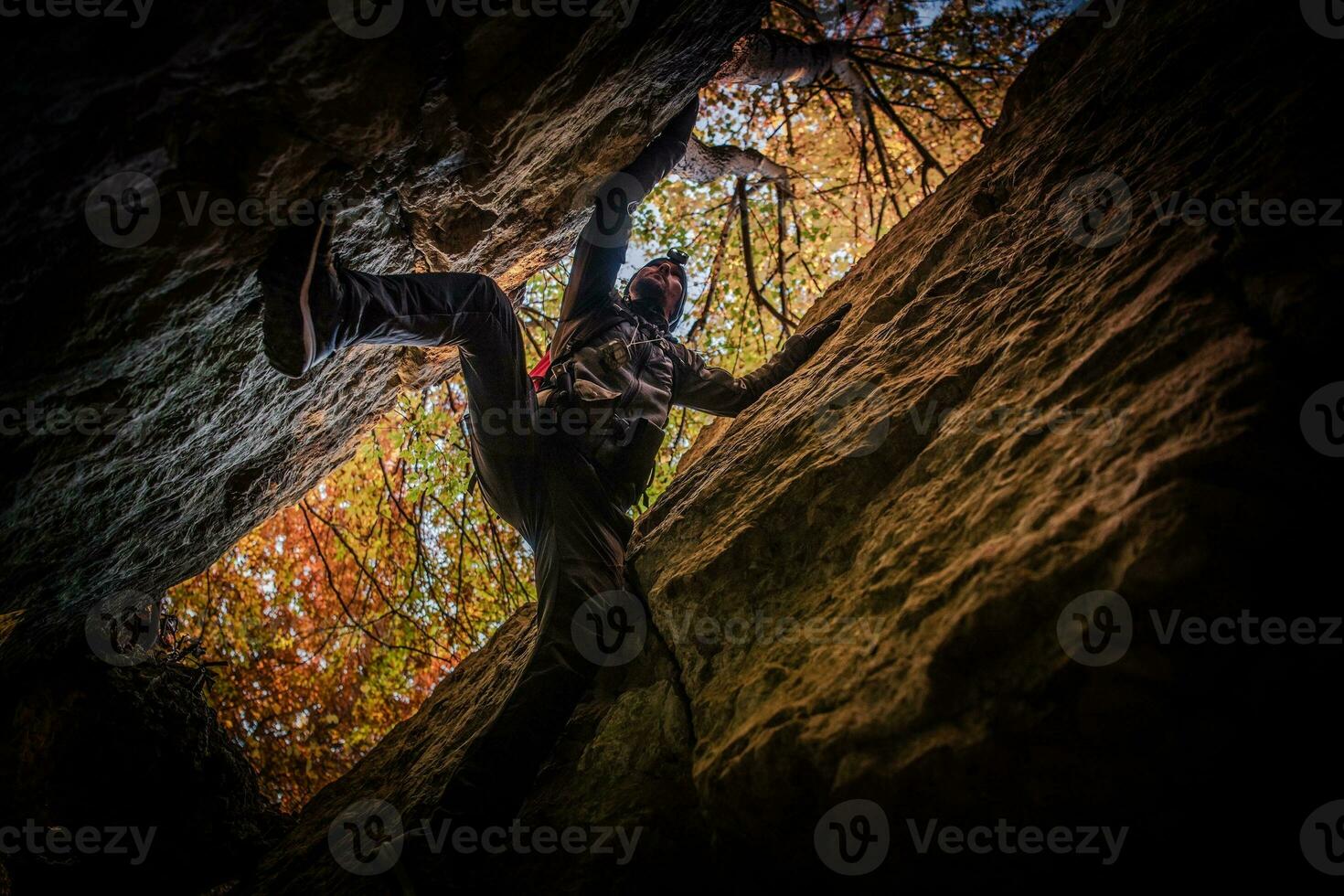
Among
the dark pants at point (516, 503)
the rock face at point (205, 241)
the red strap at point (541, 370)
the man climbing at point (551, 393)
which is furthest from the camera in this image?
the red strap at point (541, 370)

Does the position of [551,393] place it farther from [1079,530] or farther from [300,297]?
[1079,530]

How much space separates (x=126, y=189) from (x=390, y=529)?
6.55 m

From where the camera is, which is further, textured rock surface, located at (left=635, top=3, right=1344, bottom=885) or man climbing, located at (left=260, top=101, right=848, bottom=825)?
man climbing, located at (left=260, top=101, right=848, bottom=825)

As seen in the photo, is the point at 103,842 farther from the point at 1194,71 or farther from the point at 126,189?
the point at 1194,71

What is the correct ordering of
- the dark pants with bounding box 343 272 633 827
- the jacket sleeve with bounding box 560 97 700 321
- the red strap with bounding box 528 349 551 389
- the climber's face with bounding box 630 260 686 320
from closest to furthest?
the dark pants with bounding box 343 272 633 827 < the red strap with bounding box 528 349 551 389 < the jacket sleeve with bounding box 560 97 700 321 < the climber's face with bounding box 630 260 686 320

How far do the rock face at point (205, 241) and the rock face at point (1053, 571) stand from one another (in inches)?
81.0

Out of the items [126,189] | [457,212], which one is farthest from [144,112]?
[457,212]

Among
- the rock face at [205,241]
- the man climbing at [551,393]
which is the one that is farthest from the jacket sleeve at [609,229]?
the rock face at [205,241]

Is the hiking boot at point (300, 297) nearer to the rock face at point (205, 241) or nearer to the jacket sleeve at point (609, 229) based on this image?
the rock face at point (205, 241)

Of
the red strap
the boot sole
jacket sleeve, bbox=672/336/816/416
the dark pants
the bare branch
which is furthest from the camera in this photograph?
the bare branch

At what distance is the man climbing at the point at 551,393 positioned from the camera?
100 inches

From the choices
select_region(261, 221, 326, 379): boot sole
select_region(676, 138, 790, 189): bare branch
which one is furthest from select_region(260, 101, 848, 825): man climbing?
select_region(676, 138, 790, 189): bare branch

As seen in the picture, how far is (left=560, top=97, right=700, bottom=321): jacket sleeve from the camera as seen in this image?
428cm

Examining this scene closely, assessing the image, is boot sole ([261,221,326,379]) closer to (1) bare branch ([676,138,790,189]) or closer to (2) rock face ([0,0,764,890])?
(2) rock face ([0,0,764,890])
